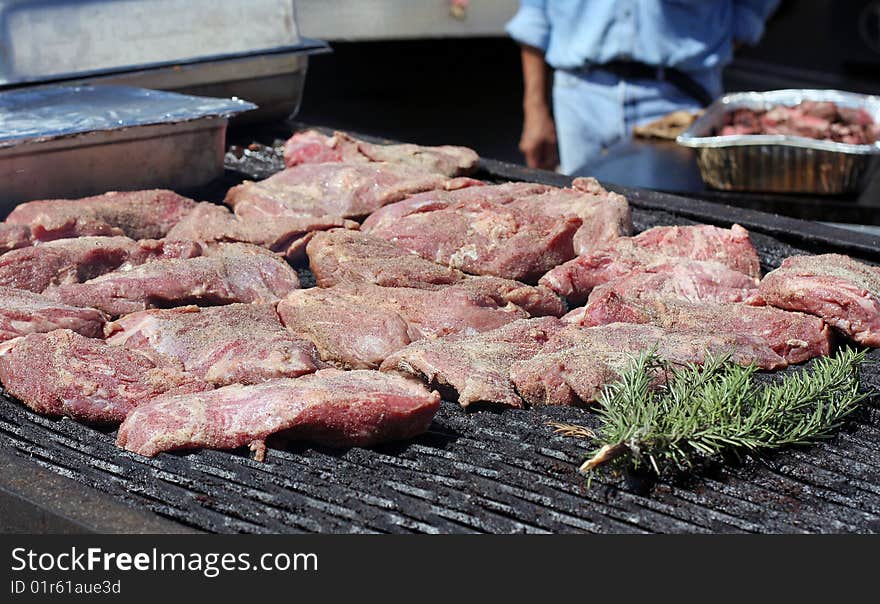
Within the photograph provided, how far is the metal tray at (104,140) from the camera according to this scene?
4445 mm

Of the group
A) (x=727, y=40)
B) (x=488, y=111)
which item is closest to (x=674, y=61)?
(x=727, y=40)

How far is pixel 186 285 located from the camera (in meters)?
3.73

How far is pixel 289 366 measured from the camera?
3.16m

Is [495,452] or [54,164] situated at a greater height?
[54,164]

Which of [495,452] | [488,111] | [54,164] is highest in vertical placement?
[54,164]

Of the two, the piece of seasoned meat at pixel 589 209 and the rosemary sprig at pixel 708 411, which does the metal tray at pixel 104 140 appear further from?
the rosemary sprig at pixel 708 411

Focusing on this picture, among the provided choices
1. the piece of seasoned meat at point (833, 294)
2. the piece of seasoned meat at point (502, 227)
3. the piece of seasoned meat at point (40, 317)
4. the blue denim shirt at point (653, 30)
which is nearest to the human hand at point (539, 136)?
the blue denim shirt at point (653, 30)

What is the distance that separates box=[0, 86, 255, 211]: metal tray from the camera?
4.45 metres

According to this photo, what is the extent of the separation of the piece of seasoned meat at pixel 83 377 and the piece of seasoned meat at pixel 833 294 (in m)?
→ 1.86

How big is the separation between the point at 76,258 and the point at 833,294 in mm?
2581

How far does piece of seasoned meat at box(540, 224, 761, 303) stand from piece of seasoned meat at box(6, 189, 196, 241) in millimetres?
1635

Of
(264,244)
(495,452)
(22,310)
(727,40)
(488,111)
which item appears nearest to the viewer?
(495,452)

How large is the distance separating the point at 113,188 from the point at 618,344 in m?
2.55

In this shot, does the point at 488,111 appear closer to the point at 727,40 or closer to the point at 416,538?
the point at 727,40
